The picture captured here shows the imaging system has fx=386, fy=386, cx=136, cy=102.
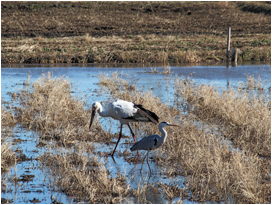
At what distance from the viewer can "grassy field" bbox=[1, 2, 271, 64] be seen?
23.4 m

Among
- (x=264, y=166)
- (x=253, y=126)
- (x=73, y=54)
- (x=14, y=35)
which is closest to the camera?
(x=264, y=166)

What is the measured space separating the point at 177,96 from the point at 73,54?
37.8 feet

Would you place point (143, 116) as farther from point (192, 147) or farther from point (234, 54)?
point (234, 54)

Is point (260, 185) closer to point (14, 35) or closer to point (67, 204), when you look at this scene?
point (67, 204)

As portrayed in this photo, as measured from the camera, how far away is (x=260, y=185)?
5.95 meters

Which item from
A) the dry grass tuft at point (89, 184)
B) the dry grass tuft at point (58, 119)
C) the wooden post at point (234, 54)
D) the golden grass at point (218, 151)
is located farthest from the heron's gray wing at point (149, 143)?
the wooden post at point (234, 54)

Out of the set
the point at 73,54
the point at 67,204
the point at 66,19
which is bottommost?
the point at 67,204

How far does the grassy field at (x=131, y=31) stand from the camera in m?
23.4

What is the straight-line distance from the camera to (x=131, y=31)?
119ft

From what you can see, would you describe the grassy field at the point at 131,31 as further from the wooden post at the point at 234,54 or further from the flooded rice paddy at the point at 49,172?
the flooded rice paddy at the point at 49,172

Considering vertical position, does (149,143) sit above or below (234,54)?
below

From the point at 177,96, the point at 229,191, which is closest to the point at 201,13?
the point at 177,96

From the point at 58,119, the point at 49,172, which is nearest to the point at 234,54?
the point at 58,119

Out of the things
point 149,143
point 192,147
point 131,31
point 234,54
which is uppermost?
point 131,31
